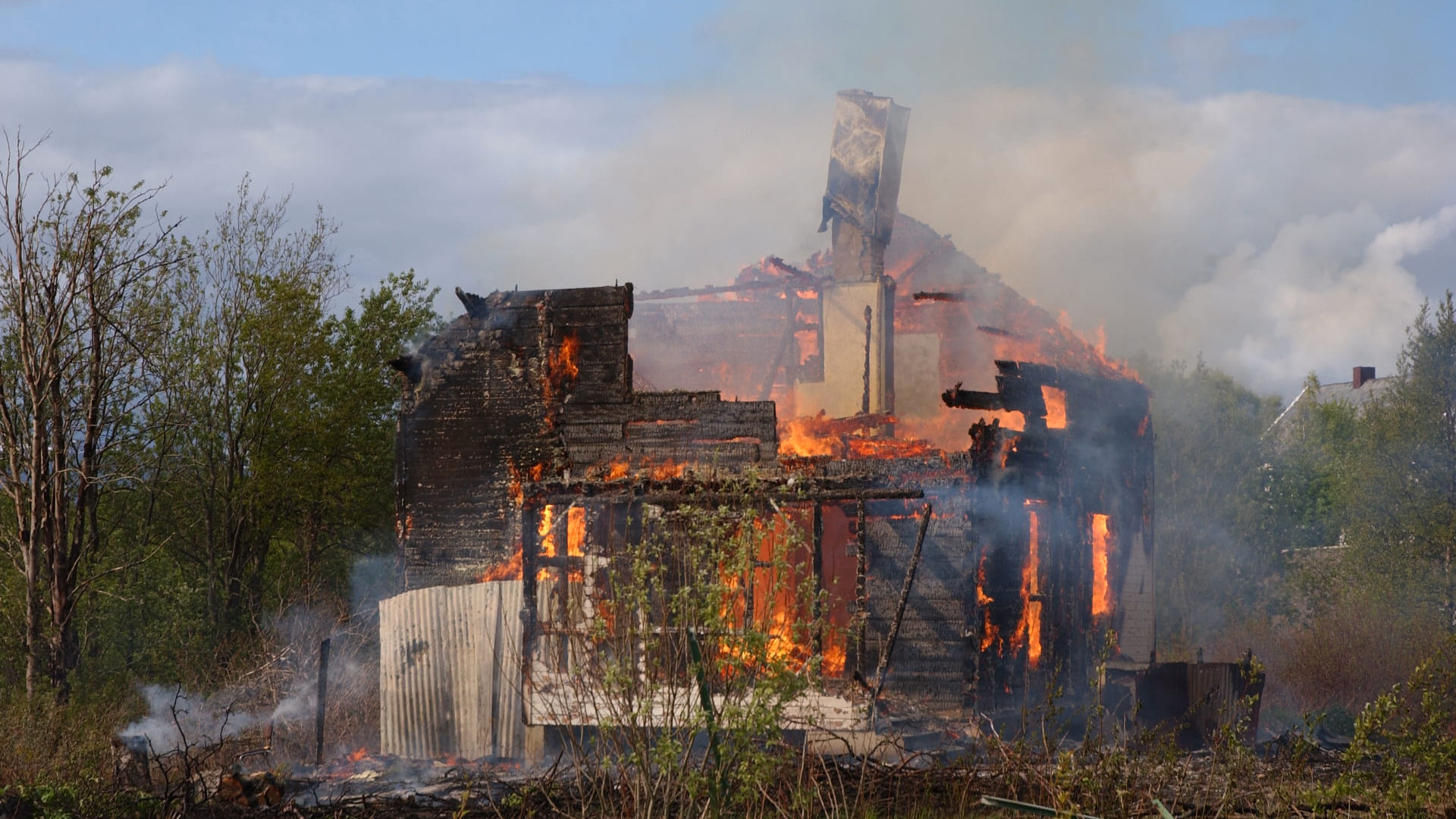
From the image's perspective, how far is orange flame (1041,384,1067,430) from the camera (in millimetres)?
17859

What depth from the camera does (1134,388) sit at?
20.0 m

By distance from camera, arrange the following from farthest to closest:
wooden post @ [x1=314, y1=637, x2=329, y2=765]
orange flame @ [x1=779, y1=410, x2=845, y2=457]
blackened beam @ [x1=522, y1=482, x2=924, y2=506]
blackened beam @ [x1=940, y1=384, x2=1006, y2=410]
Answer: orange flame @ [x1=779, y1=410, x2=845, y2=457]
blackened beam @ [x1=940, y1=384, x2=1006, y2=410]
blackened beam @ [x1=522, y1=482, x2=924, y2=506]
wooden post @ [x1=314, y1=637, x2=329, y2=765]

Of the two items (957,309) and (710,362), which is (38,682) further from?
(957,309)

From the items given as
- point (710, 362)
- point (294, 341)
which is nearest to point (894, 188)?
point (710, 362)

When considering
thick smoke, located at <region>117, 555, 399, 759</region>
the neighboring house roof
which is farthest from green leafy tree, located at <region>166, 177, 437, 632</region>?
the neighboring house roof

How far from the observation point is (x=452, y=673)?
1415cm

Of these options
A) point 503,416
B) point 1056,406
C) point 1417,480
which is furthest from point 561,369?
point 1417,480

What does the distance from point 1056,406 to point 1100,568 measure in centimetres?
300

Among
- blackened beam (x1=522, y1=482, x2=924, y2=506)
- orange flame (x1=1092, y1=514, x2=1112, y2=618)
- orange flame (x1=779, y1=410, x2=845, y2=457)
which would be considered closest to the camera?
blackened beam (x1=522, y1=482, x2=924, y2=506)

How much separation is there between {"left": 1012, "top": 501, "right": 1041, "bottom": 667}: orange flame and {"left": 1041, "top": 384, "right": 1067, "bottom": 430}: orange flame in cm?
157

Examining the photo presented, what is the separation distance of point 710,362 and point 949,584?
973 cm

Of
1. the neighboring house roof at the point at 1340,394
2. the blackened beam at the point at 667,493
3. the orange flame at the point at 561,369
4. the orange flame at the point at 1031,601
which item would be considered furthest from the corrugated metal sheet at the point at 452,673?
the neighboring house roof at the point at 1340,394

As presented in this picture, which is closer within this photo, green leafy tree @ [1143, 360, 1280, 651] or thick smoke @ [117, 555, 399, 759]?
thick smoke @ [117, 555, 399, 759]

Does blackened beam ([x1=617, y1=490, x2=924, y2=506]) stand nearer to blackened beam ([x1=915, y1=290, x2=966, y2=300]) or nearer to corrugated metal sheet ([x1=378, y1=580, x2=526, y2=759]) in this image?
corrugated metal sheet ([x1=378, y1=580, x2=526, y2=759])
